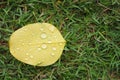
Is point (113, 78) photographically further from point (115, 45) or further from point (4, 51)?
point (4, 51)

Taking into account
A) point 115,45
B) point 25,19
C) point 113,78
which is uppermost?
point 25,19

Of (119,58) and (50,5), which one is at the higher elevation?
(50,5)

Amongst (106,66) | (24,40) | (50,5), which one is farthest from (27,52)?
(106,66)

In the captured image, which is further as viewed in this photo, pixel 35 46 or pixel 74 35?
pixel 74 35
